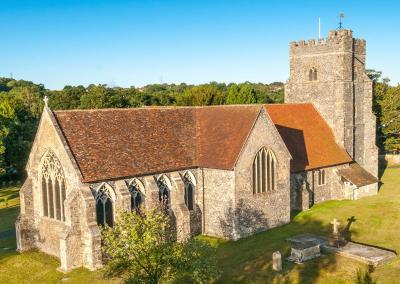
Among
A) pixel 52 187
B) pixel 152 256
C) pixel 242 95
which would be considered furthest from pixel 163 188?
pixel 242 95

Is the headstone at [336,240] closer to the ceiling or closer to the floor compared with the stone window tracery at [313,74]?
closer to the floor

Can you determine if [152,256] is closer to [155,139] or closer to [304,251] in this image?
[304,251]

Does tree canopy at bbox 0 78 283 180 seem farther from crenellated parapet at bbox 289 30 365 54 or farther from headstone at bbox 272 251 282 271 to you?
headstone at bbox 272 251 282 271

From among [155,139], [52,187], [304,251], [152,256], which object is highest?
[155,139]

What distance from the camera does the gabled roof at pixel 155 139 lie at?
99.6ft

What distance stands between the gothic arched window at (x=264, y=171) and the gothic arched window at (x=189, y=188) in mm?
4899

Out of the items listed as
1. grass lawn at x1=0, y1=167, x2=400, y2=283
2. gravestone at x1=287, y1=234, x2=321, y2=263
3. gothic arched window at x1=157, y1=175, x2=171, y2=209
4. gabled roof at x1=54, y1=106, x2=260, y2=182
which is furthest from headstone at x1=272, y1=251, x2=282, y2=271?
gothic arched window at x1=157, y1=175, x2=171, y2=209

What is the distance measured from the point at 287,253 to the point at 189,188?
30.2 ft

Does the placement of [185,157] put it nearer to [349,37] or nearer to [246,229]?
[246,229]

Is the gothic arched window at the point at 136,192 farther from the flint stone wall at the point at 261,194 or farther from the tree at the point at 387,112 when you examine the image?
the tree at the point at 387,112

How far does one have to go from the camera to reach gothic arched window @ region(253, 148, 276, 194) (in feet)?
115

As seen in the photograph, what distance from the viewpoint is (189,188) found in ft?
A: 116

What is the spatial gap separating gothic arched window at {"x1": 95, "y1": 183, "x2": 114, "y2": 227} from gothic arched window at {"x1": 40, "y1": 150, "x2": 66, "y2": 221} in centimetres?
291

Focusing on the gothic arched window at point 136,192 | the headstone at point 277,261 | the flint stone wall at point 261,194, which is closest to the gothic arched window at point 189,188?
the flint stone wall at point 261,194
